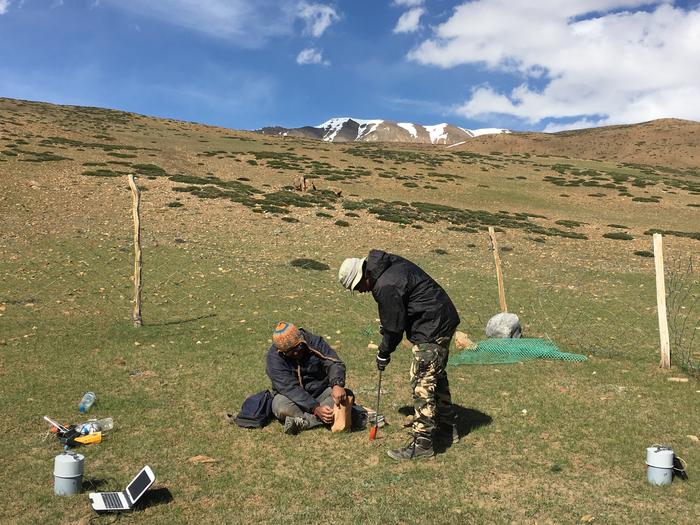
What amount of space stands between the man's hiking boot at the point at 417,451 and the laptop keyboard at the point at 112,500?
3.13 metres

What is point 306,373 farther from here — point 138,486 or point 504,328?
point 504,328

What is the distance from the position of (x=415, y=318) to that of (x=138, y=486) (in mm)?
3551

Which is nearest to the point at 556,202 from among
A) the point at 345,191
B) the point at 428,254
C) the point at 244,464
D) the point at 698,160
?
the point at 345,191

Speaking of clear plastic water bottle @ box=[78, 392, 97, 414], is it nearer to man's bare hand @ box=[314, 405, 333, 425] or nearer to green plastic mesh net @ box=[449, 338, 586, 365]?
man's bare hand @ box=[314, 405, 333, 425]

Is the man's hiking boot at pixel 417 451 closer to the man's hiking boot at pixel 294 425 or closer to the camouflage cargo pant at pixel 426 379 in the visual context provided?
the camouflage cargo pant at pixel 426 379

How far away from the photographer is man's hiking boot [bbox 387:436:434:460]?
6.76m

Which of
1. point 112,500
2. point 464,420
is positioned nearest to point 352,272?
point 464,420

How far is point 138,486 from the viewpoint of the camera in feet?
18.1

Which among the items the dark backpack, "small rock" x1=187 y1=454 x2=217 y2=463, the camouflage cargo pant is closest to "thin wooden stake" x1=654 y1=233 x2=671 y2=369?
the camouflage cargo pant

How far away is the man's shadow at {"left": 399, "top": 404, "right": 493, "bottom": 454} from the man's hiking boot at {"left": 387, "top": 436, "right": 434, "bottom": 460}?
32 cm

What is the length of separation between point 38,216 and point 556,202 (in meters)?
41.0

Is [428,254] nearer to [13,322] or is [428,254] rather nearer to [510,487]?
[13,322]

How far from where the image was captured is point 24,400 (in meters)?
8.74

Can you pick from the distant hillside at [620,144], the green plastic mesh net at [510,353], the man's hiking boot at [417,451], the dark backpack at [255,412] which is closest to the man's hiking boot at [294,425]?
the dark backpack at [255,412]
